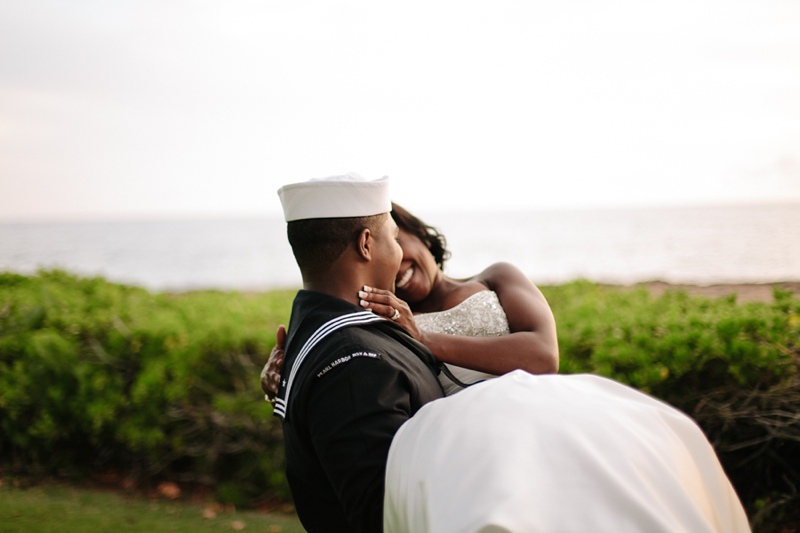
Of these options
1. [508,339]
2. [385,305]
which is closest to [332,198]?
[385,305]

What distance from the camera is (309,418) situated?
7.73 feet

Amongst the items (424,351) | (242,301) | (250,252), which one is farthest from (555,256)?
(424,351)

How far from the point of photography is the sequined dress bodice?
3557mm

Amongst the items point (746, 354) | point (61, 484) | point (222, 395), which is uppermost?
point (746, 354)

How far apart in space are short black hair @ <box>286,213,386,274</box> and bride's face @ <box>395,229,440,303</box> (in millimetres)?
1106

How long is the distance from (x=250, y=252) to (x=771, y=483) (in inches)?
2565

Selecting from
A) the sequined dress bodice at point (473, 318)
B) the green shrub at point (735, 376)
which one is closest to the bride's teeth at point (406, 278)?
the sequined dress bodice at point (473, 318)

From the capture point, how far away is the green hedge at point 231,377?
16.2 ft

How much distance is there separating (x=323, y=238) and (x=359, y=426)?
813mm

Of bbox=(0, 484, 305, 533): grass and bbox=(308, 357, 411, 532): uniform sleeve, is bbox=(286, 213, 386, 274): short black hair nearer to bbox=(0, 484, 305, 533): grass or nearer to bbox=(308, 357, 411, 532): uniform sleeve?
bbox=(308, 357, 411, 532): uniform sleeve

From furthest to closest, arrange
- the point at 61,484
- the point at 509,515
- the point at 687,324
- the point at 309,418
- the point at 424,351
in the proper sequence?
the point at 61,484 < the point at 687,324 < the point at 424,351 < the point at 309,418 < the point at 509,515

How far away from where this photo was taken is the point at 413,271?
12.7 feet

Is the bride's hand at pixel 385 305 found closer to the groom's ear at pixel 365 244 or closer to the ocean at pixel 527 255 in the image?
the groom's ear at pixel 365 244

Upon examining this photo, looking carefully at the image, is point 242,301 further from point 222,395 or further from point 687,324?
point 687,324
